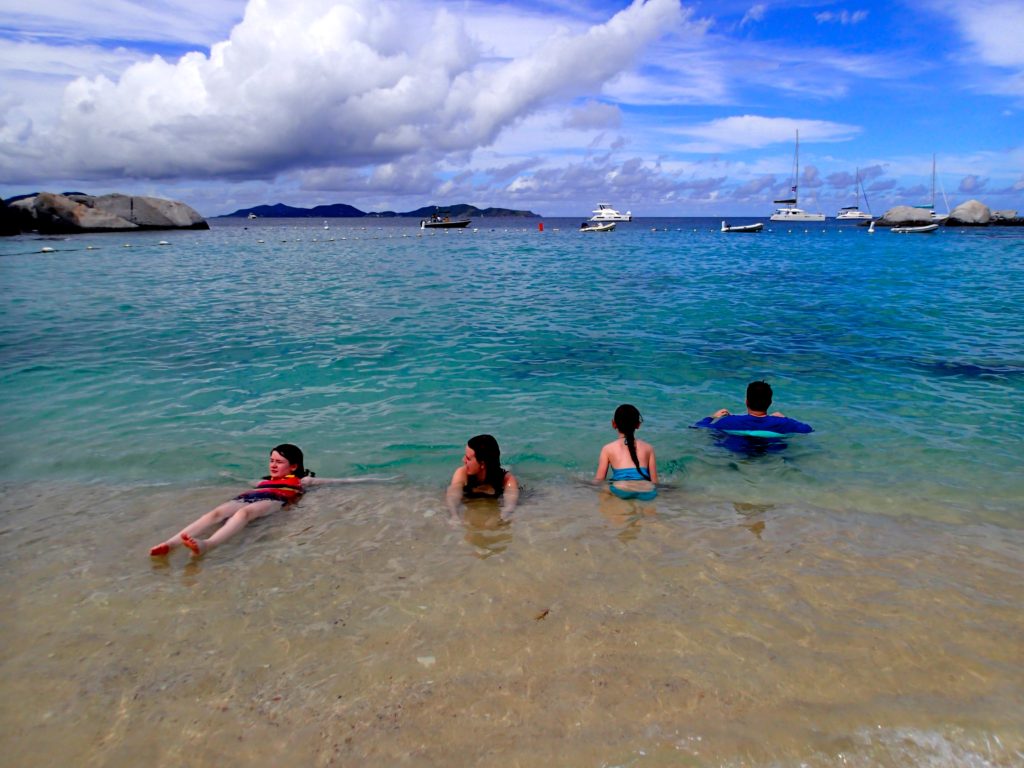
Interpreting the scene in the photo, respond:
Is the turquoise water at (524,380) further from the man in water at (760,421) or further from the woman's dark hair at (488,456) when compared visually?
the woman's dark hair at (488,456)

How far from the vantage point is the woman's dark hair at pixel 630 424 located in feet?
23.4

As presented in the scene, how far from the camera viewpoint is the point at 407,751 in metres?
3.44

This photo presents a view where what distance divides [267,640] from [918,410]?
10365 mm

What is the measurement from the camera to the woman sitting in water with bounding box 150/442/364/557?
572 centimetres

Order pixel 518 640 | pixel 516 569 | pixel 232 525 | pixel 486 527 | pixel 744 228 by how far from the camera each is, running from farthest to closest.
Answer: pixel 744 228, pixel 486 527, pixel 232 525, pixel 516 569, pixel 518 640

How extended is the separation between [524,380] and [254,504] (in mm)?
6544

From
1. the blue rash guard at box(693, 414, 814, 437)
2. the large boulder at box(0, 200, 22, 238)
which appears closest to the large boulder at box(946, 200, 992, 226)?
the blue rash guard at box(693, 414, 814, 437)

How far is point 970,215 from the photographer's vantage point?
100625 mm

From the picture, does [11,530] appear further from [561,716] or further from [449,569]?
[561,716]

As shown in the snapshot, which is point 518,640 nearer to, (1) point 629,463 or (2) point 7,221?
(1) point 629,463

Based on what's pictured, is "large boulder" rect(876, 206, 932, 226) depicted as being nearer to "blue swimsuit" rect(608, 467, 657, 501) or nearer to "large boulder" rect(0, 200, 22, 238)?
"blue swimsuit" rect(608, 467, 657, 501)

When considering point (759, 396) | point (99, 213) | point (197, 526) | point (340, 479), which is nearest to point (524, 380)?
point (759, 396)

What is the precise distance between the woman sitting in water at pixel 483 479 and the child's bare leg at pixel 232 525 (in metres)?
1.98

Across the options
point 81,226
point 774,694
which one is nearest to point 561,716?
point 774,694
